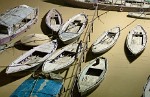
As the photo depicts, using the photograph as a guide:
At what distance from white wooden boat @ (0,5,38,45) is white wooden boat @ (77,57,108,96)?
12.8 ft

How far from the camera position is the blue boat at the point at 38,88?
Answer: 8453mm

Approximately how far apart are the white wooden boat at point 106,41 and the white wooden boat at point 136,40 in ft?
1.85

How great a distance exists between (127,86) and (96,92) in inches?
45.3

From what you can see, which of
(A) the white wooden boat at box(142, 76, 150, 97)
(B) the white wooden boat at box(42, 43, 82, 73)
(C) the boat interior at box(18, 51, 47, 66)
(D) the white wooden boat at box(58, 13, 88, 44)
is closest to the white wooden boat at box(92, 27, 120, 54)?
(B) the white wooden boat at box(42, 43, 82, 73)

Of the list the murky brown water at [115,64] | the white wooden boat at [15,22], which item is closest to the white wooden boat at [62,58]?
the murky brown water at [115,64]

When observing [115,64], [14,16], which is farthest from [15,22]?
[115,64]

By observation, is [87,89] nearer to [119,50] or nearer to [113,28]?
[119,50]

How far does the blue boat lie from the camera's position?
27.7ft

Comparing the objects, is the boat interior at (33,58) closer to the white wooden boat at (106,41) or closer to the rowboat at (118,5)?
the white wooden boat at (106,41)

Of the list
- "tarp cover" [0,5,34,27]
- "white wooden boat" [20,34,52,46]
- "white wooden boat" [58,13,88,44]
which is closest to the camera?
"white wooden boat" [20,34,52,46]

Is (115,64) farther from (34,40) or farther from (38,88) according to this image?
(34,40)

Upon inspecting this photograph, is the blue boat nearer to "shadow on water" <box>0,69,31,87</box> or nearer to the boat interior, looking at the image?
"shadow on water" <box>0,69,31,87</box>

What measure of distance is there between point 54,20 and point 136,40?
4127mm

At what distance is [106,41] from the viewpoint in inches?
447
